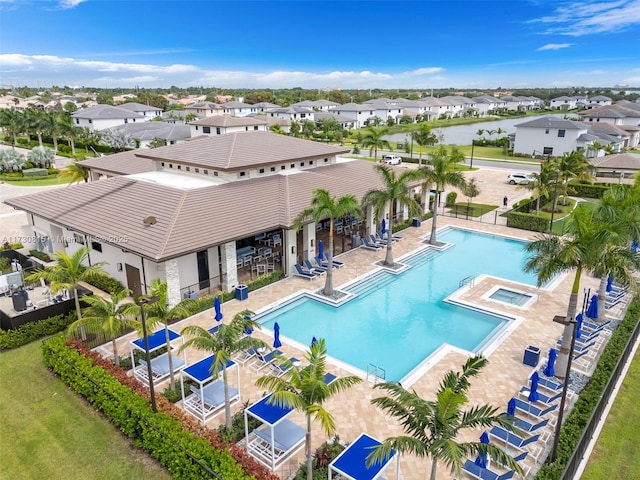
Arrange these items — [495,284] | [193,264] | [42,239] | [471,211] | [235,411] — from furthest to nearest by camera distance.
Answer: [471,211]
[42,239]
[495,284]
[193,264]
[235,411]

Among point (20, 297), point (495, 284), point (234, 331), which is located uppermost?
point (234, 331)

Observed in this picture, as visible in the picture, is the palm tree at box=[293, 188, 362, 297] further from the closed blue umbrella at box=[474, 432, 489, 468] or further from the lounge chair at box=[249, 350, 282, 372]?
the closed blue umbrella at box=[474, 432, 489, 468]

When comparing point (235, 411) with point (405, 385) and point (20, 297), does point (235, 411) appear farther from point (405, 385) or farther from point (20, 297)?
point (20, 297)

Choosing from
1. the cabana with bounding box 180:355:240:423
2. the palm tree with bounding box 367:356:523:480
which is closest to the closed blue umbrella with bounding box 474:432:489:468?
the palm tree with bounding box 367:356:523:480

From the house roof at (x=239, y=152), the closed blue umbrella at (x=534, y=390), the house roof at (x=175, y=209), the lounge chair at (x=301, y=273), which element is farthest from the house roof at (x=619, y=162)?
the closed blue umbrella at (x=534, y=390)

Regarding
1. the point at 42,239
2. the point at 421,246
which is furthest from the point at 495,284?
the point at 42,239

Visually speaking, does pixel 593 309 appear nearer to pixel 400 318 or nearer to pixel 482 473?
pixel 400 318
